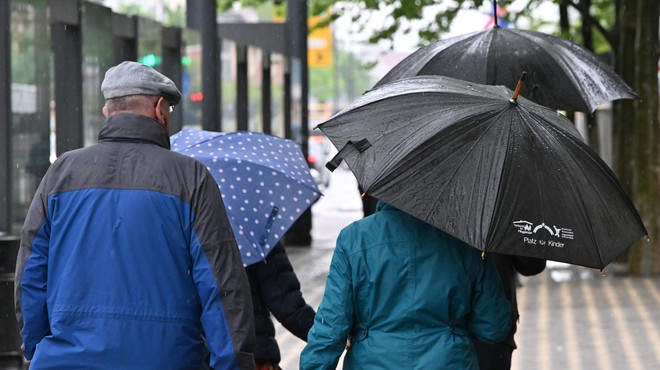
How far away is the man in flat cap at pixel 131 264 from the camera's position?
3.70 meters

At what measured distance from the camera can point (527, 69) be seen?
20.2 ft

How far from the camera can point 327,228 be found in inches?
969

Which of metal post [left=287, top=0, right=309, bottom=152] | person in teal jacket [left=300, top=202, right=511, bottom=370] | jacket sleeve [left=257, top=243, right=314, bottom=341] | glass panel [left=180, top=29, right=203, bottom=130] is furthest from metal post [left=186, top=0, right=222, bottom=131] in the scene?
metal post [left=287, top=0, right=309, bottom=152]

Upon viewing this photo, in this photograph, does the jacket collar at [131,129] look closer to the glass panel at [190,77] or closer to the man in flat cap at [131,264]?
the man in flat cap at [131,264]

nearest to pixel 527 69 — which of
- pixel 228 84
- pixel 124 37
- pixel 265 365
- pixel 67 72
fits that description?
pixel 265 365

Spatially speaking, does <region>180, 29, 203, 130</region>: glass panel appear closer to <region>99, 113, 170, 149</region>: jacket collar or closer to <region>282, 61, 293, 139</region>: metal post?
<region>282, 61, 293, 139</region>: metal post

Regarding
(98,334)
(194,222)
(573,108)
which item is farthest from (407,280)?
(573,108)

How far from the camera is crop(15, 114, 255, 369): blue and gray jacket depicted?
12.1 ft

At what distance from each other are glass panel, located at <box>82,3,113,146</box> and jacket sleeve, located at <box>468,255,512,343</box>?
7.74m

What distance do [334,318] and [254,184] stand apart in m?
1.06

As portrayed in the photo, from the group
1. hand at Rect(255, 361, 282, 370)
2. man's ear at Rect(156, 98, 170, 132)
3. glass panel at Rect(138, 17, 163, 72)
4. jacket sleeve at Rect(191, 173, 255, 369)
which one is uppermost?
glass panel at Rect(138, 17, 163, 72)

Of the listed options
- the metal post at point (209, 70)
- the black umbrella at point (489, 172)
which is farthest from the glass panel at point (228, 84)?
the black umbrella at point (489, 172)

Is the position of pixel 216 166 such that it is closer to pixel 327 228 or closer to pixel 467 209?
pixel 467 209

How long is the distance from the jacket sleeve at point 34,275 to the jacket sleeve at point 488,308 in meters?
1.38
